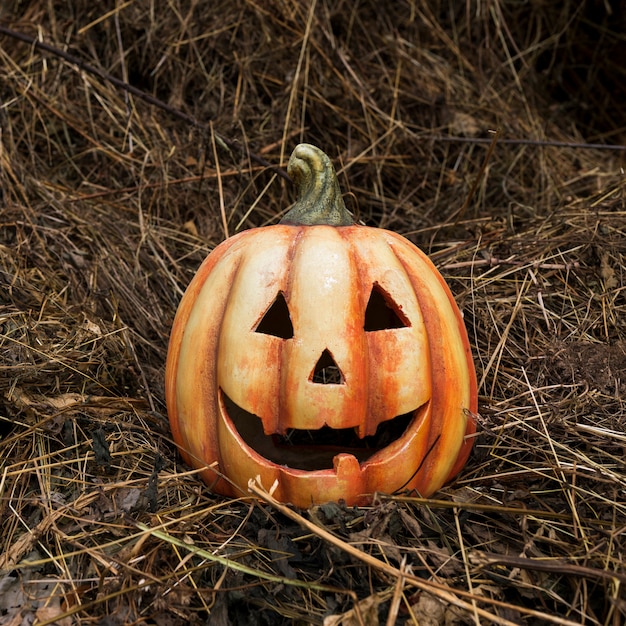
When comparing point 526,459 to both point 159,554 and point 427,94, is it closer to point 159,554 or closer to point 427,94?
point 159,554

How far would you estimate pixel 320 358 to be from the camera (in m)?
2.06

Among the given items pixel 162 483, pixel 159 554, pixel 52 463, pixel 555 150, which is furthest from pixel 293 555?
pixel 555 150

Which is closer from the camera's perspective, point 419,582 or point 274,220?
point 419,582

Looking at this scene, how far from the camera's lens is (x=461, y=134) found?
388 cm

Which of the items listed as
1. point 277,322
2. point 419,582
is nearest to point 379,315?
point 277,322

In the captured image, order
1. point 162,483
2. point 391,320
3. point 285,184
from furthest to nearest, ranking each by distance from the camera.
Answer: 1. point 285,184
2. point 391,320
3. point 162,483

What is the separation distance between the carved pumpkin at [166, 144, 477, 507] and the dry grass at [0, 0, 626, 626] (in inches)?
4.2

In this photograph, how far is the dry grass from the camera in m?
1.73

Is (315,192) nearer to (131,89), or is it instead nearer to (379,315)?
(379,315)

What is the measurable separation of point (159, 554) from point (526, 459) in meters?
1.11

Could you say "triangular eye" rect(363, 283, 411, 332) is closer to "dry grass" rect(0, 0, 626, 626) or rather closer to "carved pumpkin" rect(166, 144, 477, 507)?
"carved pumpkin" rect(166, 144, 477, 507)

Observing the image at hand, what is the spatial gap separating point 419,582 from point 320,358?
2.16 ft

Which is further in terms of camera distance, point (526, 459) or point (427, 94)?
point (427, 94)

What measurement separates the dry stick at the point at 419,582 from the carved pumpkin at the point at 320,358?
0.17 metres
